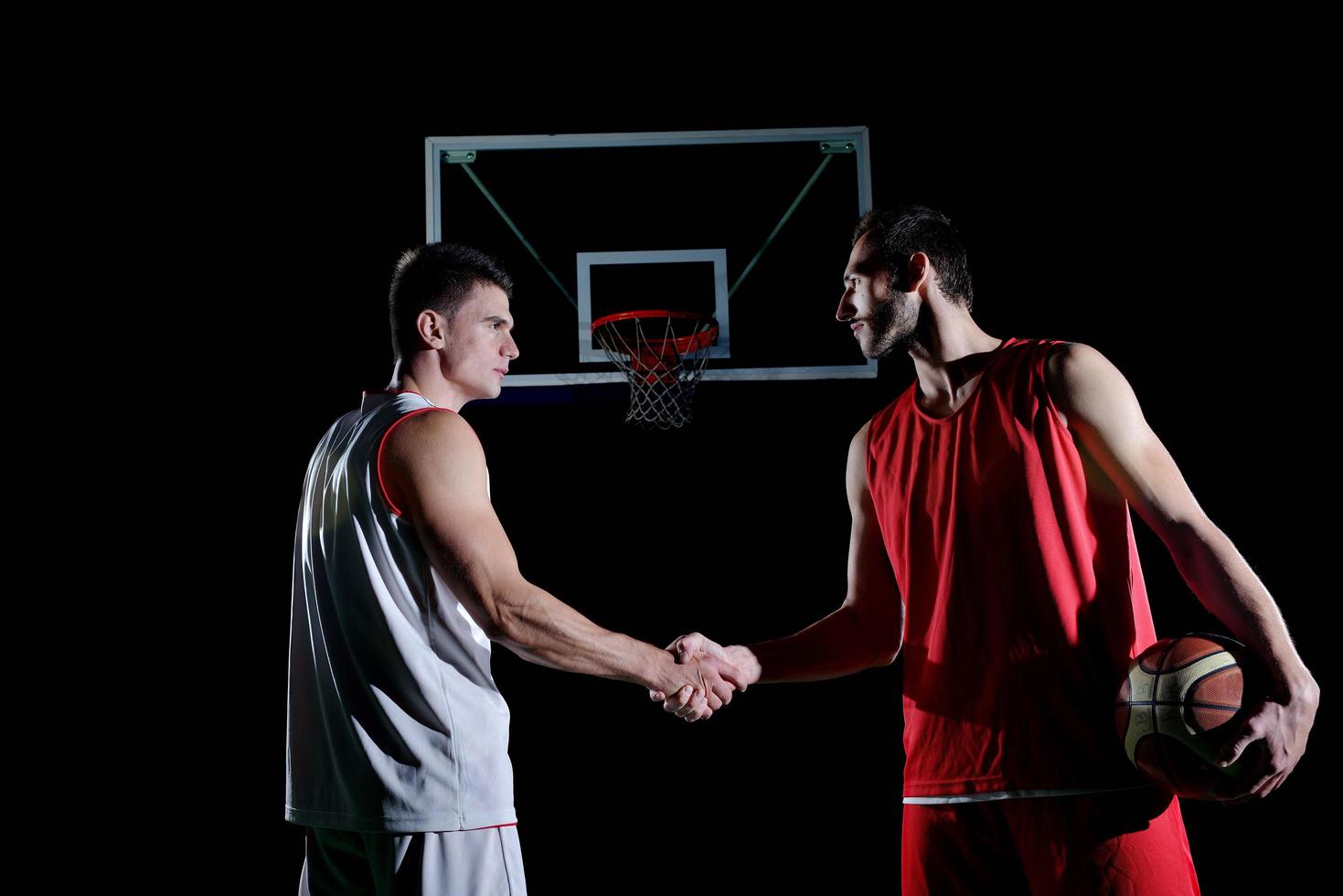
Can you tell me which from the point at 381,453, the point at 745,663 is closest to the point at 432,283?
the point at 381,453

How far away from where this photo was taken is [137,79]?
420 cm

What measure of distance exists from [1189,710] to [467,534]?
1.42 meters

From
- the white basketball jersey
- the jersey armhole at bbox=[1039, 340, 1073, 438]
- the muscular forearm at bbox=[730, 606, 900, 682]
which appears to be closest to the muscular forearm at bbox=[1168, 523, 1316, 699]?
the jersey armhole at bbox=[1039, 340, 1073, 438]

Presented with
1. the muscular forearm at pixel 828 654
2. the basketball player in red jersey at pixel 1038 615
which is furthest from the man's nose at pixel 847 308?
the muscular forearm at pixel 828 654

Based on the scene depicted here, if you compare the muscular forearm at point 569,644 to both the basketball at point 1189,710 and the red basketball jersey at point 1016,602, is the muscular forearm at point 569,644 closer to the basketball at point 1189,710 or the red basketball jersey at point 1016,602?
the red basketball jersey at point 1016,602

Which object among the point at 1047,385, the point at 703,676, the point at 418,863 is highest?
the point at 1047,385

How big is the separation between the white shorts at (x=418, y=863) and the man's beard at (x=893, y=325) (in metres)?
1.46

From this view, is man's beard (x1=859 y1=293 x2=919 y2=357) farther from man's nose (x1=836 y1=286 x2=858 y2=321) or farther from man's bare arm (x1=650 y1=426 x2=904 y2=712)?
man's bare arm (x1=650 y1=426 x2=904 y2=712)

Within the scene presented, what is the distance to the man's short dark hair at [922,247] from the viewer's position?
251cm

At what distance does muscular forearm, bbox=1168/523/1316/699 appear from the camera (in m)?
1.81

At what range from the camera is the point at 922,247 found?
8.29ft

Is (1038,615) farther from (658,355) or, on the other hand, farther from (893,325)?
(658,355)

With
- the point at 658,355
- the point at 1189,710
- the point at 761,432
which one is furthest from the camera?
the point at 761,432

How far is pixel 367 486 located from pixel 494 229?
202 centimetres
